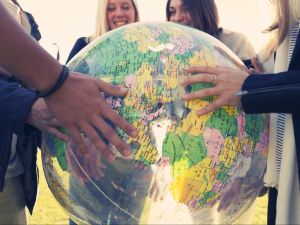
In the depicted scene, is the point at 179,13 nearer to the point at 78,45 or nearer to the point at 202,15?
the point at 202,15

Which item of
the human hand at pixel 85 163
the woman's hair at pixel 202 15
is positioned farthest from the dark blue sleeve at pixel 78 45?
the human hand at pixel 85 163

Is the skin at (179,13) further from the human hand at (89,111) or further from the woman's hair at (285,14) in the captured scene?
the human hand at (89,111)

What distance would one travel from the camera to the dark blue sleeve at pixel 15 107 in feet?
6.59

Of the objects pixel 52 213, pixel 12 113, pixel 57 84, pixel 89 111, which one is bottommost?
pixel 52 213

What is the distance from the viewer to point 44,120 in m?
1.86

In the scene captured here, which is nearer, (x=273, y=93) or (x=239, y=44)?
(x=273, y=93)

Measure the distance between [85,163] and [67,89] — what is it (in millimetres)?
350

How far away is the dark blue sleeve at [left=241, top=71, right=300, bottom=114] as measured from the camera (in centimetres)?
168

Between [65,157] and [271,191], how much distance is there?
1.06 meters

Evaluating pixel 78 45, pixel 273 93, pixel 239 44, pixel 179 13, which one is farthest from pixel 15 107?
pixel 179 13

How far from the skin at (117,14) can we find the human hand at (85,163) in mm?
2135

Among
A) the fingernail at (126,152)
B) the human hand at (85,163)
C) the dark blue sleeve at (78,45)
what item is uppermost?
the dark blue sleeve at (78,45)

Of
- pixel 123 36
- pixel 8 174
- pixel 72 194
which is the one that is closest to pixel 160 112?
pixel 123 36

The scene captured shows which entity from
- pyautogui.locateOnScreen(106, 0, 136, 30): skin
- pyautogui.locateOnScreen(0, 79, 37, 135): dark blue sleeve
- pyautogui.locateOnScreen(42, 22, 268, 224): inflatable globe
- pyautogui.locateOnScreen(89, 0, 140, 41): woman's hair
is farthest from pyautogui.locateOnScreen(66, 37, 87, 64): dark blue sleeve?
pyautogui.locateOnScreen(42, 22, 268, 224): inflatable globe
